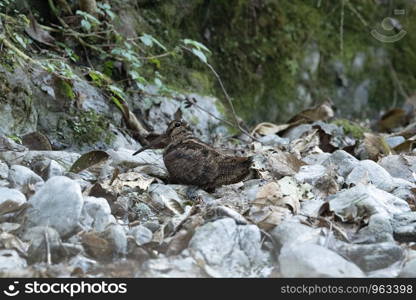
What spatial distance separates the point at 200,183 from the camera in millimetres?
5453

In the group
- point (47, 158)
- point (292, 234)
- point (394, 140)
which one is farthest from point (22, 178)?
point (394, 140)

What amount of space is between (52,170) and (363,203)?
2.07 m

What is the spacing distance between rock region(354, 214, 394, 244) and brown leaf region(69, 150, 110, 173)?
2.12 meters

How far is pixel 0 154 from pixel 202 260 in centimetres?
210

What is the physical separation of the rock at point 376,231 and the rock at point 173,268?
103 cm

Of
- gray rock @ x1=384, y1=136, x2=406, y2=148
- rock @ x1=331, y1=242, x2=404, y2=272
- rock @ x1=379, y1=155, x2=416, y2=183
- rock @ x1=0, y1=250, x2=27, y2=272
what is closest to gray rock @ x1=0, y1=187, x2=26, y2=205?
rock @ x1=0, y1=250, x2=27, y2=272

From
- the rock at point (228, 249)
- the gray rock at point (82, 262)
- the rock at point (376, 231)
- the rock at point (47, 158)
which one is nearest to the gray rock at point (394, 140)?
the rock at point (376, 231)

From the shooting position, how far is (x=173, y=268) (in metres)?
3.63

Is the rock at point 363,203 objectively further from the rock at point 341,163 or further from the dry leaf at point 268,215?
the rock at point 341,163

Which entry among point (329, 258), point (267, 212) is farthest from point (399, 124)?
point (329, 258)

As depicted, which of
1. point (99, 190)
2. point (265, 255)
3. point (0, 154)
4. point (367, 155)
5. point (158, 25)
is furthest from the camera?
point (158, 25)

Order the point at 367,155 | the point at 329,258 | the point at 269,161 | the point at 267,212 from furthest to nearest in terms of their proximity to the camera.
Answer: the point at 367,155
the point at 269,161
the point at 267,212
the point at 329,258

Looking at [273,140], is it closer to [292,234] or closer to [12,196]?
[292,234]

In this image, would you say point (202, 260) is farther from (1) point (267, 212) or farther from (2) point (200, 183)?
(2) point (200, 183)
